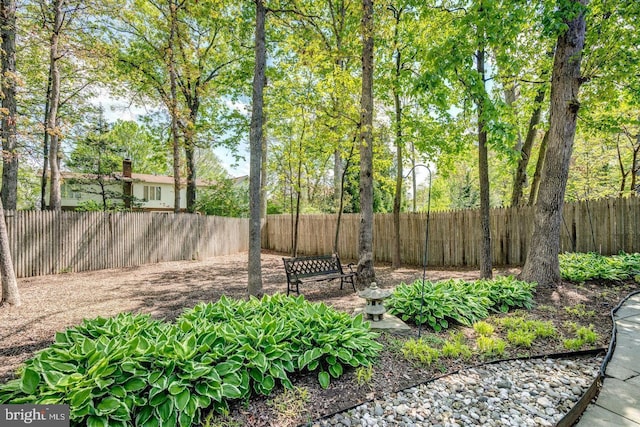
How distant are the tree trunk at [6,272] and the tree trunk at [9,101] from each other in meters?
1.86

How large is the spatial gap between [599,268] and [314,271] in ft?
17.3

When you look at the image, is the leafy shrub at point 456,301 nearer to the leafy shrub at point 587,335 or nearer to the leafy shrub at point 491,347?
the leafy shrub at point 491,347

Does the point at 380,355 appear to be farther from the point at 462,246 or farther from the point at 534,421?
the point at 462,246

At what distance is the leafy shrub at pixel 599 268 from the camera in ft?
16.9

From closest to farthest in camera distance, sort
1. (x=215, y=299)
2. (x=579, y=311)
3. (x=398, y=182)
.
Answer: (x=579, y=311) → (x=215, y=299) → (x=398, y=182)

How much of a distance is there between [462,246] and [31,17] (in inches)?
546

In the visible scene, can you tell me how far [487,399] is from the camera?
225 cm

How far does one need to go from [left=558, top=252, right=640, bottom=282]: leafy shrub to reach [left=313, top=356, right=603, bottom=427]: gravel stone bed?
3.07 metres

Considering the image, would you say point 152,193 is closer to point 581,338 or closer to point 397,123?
point 397,123

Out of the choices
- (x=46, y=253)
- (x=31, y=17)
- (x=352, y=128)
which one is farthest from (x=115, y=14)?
(x=352, y=128)

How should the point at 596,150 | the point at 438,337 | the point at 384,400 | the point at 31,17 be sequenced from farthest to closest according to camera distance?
the point at 596,150, the point at 31,17, the point at 438,337, the point at 384,400

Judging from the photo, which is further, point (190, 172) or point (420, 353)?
point (190, 172)

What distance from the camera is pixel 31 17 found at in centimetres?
823

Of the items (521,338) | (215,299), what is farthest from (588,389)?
(215,299)
